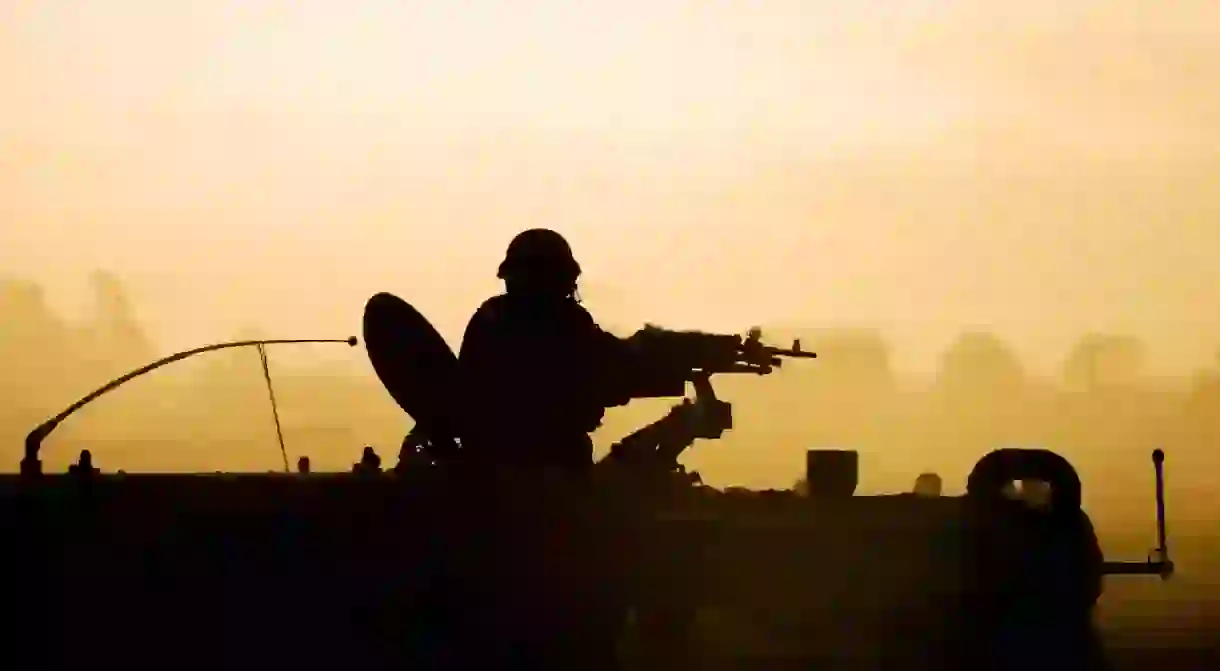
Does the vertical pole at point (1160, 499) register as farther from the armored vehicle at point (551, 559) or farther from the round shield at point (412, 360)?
the round shield at point (412, 360)

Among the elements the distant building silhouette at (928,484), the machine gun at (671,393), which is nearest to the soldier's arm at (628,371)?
the machine gun at (671,393)

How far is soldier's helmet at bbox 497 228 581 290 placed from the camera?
18.3 meters

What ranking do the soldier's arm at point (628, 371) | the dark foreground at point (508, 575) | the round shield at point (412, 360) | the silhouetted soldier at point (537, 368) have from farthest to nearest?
1. the round shield at point (412, 360)
2. the soldier's arm at point (628, 371)
3. the silhouetted soldier at point (537, 368)
4. the dark foreground at point (508, 575)

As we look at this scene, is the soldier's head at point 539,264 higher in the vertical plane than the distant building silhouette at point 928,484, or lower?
higher

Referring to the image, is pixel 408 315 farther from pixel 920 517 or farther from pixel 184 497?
pixel 920 517

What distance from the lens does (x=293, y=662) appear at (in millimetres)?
16234

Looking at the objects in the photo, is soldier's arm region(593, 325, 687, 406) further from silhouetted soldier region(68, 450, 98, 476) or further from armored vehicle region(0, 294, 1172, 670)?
silhouetted soldier region(68, 450, 98, 476)

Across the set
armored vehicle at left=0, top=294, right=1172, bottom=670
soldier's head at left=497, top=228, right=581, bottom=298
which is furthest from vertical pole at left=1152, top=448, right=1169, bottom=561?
soldier's head at left=497, top=228, right=581, bottom=298

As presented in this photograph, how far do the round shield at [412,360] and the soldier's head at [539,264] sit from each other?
109cm

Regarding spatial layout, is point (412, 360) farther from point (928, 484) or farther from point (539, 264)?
point (928, 484)

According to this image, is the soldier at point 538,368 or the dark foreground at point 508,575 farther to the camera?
the soldier at point 538,368

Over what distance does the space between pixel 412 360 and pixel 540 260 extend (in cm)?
174

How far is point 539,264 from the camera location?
18.3 metres

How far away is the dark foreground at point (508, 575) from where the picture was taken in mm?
16156
